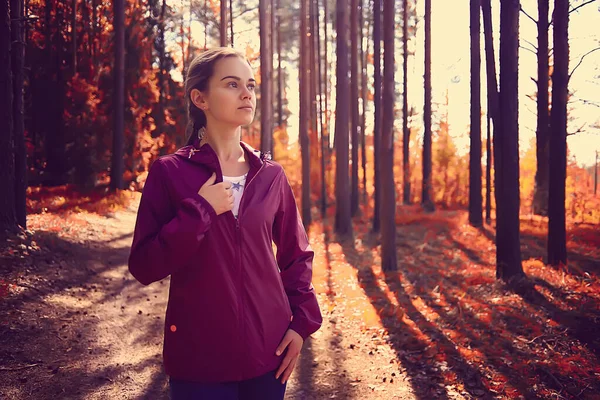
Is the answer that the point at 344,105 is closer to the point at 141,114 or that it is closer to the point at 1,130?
the point at 1,130

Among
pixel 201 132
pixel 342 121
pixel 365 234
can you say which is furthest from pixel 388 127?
pixel 201 132

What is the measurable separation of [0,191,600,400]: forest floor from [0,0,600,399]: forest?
0.13 feet

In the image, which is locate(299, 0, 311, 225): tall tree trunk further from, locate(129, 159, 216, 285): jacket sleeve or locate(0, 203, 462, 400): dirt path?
locate(129, 159, 216, 285): jacket sleeve

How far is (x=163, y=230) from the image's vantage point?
201 cm

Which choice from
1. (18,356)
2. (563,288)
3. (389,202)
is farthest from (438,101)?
(18,356)

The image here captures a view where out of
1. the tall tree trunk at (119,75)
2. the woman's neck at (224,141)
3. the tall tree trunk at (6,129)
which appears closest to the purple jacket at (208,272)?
the woman's neck at (224,141)

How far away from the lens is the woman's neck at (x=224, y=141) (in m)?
2.40

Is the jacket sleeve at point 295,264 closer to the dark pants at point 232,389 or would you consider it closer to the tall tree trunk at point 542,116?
the dark pants at point 232,389

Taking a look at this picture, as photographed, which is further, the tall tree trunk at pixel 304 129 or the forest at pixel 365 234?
the tall tree trunk at pixel 304 129

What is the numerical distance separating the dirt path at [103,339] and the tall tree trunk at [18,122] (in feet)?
2.79

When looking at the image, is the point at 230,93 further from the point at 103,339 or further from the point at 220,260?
the point at 103,339

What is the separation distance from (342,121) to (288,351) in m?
13.7

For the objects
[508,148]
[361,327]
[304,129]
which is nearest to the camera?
[361,327]

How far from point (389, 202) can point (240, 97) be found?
9510 millimetres
